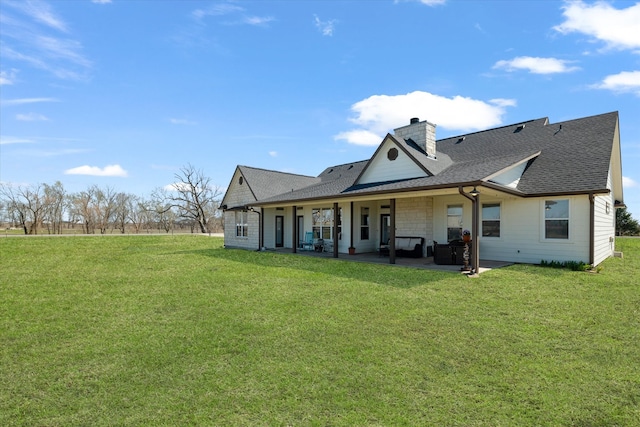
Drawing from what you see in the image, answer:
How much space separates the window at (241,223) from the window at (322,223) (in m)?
5.64

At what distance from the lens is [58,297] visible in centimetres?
693

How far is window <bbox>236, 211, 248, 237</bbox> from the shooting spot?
67.1 ft

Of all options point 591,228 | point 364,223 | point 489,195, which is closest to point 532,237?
point 591,228

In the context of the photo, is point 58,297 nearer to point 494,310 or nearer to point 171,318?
point 171,318

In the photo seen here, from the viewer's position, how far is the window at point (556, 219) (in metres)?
10.6

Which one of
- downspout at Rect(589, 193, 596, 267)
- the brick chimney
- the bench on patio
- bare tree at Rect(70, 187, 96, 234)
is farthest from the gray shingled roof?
bare tree at Rect(70, 187, 96, 234)

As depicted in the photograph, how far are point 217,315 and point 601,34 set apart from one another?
12645mm

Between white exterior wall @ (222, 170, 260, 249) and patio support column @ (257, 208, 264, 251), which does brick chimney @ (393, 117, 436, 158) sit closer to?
patio support column @ (257, 208, 264, 251)

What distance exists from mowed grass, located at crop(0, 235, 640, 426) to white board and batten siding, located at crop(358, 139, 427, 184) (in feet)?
18.8

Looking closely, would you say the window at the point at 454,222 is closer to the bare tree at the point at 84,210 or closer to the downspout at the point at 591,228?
the downspout at the point at 591,228

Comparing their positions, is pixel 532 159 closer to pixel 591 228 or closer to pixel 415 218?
pixel 591 228

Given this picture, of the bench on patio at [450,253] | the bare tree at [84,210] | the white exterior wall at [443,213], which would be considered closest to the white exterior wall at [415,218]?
the white exterior wall at [443,213]

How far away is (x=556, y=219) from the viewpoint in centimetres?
1073

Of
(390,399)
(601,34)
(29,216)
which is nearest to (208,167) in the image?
(29,216)
